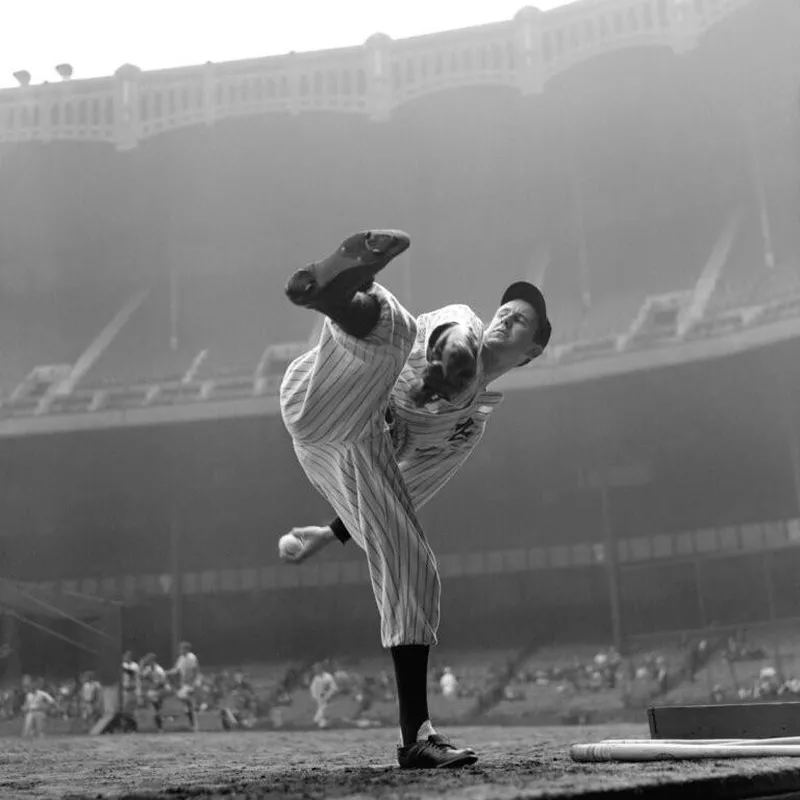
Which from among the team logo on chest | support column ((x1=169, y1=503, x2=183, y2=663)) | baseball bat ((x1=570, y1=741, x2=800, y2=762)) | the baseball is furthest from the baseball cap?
support column ((x1=169, y1=503, x2=183, y2=663))

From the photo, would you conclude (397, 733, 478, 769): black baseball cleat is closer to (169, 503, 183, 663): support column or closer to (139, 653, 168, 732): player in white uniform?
(139, 653, 168, 732): player in white uniform

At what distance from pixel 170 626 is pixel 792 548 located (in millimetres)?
8838

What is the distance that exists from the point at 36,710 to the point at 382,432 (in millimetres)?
10090

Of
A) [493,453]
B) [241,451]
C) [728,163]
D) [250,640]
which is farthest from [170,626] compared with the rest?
[728,163]

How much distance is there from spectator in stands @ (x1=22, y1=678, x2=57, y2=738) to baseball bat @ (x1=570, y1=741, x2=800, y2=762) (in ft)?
30.9

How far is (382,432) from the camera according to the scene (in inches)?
80.3

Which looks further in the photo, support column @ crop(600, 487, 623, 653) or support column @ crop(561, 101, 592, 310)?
support column @ crop(561, 101, 592, 310)

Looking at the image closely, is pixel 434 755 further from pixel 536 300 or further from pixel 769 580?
pixel 769 580

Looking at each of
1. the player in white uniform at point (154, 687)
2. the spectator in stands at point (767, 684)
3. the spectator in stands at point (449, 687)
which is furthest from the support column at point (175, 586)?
the spectator in stands at point (767, 684)

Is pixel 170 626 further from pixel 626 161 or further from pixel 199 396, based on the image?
pixel 626 161

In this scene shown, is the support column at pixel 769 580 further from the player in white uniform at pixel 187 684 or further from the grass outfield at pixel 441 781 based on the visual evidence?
the grass outfield at pixel 441 781

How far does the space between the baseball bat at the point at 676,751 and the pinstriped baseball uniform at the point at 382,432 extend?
0.39m

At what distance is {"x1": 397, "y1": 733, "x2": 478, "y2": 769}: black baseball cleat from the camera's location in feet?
5.97

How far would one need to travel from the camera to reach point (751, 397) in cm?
1271
